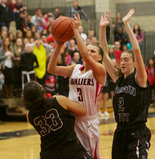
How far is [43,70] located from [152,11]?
10294 mm

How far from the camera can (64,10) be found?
19109 mm

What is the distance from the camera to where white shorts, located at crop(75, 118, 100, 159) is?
4.57 m

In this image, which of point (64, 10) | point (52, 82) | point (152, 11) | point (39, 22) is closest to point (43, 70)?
point (52, 82)

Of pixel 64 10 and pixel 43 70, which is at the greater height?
pixel 64 10

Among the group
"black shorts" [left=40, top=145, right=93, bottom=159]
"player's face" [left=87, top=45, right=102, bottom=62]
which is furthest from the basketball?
"black shorts" [left=40, top=145, right=93, bottom=159]

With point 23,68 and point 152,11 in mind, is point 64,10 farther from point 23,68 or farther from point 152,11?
point 23,68

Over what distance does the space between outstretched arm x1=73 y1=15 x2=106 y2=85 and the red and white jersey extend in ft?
0.29

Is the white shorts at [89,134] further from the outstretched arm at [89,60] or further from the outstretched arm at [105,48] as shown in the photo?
the outstretched arm at [105,48]

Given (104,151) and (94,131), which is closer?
(94,131)

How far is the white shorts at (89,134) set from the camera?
15.0 ft

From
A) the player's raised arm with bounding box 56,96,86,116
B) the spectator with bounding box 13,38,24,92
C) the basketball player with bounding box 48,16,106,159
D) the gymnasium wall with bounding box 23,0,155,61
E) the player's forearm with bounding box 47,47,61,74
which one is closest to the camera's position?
the player's raised arm with bounding box 56,96,86,116

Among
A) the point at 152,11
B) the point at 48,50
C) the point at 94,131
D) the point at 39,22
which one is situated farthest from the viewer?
the point at 152,11

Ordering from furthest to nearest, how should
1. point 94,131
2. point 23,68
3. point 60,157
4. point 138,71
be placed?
point 23,68
point 94,131
point 138,71
point 60,157

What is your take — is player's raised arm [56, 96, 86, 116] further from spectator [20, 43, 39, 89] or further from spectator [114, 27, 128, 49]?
spectator [114, 27, 128, 49]
